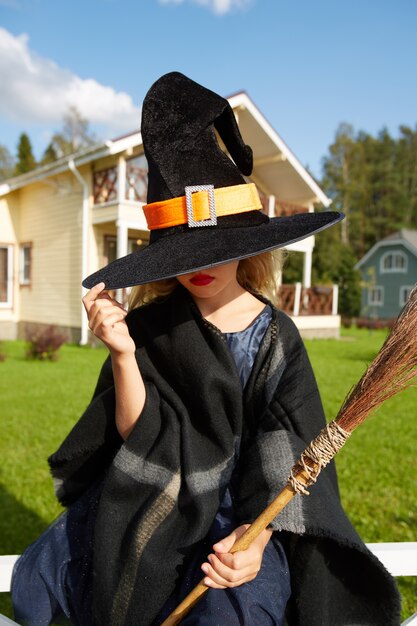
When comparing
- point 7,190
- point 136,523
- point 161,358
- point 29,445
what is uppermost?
point 7,190

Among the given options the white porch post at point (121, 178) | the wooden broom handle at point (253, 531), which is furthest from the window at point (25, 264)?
the wooden broom handle at point (253, 531)

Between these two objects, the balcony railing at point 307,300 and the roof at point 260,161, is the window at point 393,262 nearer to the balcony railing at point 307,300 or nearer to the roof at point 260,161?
the balcony railing at point 307,300

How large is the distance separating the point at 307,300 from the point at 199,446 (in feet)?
53.1

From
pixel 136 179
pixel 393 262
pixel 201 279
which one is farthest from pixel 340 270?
pixel 201 279

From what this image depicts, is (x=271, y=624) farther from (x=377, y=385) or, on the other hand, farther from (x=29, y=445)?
(x=29, y=445)

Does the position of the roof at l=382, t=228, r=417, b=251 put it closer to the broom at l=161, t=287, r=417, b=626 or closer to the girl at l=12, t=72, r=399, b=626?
the girl at l=12, t=72, r=399, b=626

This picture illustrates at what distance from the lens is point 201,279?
5.94 ft

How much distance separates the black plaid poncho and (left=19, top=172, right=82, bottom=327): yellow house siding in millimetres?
12388

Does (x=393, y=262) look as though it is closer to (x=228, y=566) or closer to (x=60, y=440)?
(x=60, y=440)

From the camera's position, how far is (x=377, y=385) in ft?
4.12

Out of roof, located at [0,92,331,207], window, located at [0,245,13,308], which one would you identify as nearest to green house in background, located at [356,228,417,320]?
roof, located at [0,92,331,207]

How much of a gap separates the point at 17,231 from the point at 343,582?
1623 centimetres

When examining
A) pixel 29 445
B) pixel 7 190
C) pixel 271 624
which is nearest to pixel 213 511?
pixel 271 624

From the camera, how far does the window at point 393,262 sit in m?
32.9
